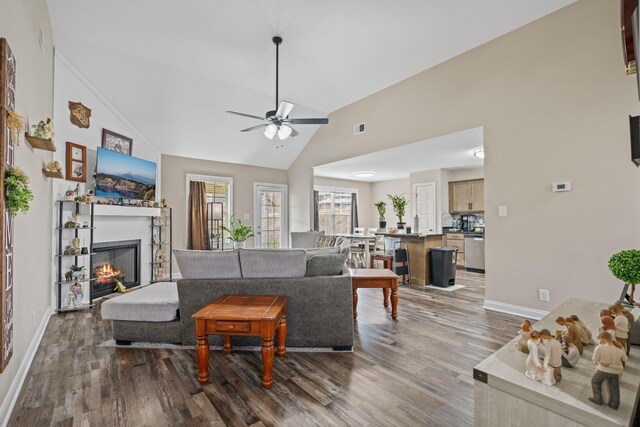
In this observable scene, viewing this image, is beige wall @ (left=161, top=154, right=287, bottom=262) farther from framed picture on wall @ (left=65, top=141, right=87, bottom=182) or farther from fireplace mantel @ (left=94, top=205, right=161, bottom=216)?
framed picture on wall @ (left=65, top=141, right=87, bottom=182)

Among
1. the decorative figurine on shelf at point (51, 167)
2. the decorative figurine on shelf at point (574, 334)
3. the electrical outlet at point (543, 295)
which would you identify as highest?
the decorative figurine on shelf at point (51, 167)

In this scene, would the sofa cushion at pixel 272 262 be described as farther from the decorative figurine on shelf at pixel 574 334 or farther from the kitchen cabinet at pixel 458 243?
the kitchen cabinet at pixel 458 243

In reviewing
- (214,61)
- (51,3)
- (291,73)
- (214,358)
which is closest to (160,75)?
(214,61)

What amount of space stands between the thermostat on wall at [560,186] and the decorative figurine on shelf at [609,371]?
2.98 metres

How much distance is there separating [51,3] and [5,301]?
3.32 metres

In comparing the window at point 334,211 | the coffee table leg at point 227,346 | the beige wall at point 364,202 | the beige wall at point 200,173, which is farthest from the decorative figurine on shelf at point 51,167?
the beige wall at point 364,202

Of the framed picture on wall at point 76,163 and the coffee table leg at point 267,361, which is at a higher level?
the framed picture on wall at point 76,163

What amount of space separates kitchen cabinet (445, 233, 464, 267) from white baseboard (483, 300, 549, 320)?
3.57 m

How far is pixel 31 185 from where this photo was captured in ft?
9.02

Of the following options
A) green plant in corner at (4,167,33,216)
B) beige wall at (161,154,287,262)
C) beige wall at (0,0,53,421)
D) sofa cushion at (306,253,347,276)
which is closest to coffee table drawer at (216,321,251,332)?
sofa cushion at (306,253,347,276)

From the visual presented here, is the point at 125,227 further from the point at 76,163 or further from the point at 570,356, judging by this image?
the point at 570,356

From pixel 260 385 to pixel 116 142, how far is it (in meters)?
4.67

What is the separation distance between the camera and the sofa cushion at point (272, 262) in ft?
8.94

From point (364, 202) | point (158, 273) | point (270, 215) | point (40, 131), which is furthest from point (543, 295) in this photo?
point (364, 202)
